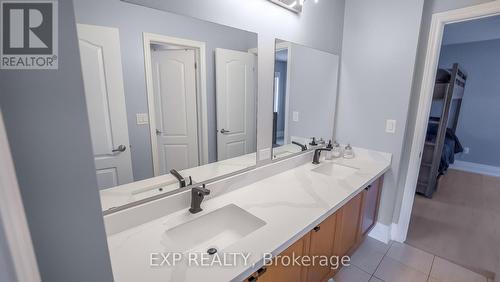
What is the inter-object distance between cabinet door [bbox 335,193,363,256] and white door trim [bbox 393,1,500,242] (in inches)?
26.1

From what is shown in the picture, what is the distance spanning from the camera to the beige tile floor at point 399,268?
5.89ft

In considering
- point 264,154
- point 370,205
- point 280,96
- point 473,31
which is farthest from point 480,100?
point 264,154

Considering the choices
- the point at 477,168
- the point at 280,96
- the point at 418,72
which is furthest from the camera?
the point at 477,168

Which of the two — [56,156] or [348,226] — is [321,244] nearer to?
[348,226]

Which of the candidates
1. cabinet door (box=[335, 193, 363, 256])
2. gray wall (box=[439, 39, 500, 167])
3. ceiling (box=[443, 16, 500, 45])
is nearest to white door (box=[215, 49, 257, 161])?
cabinet door (box=[335, 193, 363, 256])

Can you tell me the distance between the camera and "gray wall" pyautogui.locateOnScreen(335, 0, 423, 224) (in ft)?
6.30

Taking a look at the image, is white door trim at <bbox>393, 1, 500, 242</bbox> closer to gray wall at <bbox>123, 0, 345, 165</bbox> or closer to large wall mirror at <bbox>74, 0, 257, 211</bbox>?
gray wall at <bbox>123, 0, 345, 165</bbox>

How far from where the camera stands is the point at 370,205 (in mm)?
2059

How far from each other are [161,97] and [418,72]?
2092 mm

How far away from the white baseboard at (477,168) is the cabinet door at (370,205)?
3567 mm

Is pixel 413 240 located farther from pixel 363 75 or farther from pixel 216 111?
pixel 216 111

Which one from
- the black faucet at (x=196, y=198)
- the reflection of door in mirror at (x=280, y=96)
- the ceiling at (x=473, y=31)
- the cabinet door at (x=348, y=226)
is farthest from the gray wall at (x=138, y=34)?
the ceiling at (x=473, y=31)

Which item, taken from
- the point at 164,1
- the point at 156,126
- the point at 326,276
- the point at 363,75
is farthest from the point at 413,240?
the point at 164,1

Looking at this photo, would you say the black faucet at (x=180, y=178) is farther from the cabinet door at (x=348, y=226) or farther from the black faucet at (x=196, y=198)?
the cabinet door at (x=348, y=226)
